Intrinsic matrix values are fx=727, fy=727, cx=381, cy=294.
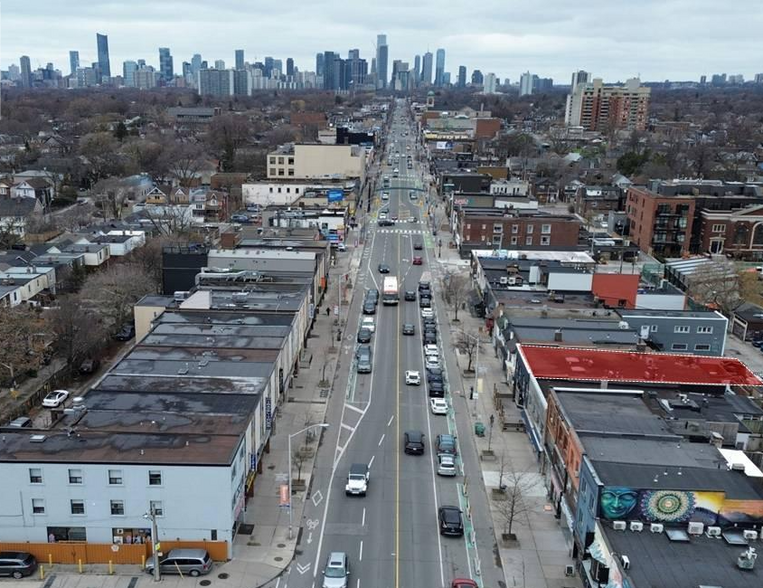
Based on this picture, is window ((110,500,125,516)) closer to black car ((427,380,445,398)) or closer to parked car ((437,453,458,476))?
parked car ((437,453,458,476))

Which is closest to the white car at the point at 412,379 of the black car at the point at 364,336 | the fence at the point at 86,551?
the black car at the point at 364,336

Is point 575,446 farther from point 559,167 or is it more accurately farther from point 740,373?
point 559,167

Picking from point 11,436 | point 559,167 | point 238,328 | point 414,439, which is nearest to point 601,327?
point 414,439

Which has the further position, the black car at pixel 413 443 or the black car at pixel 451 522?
the black car at pixel 413 443

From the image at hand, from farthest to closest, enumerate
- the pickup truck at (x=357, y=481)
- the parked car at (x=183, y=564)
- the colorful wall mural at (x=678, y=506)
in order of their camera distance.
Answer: the pickup truck at (x=357, y=481) → the parked car at (x=183, y=564) → the colorful wall mural at (x=678, y=506)

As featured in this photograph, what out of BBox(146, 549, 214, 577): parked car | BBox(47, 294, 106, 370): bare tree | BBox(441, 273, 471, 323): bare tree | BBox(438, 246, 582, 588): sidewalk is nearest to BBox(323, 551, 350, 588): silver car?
BBox(146, 549, 214, 577): parked car

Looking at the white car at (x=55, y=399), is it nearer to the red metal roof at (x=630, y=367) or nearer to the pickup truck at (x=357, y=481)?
the pickup truck at (x=357, y=481)
